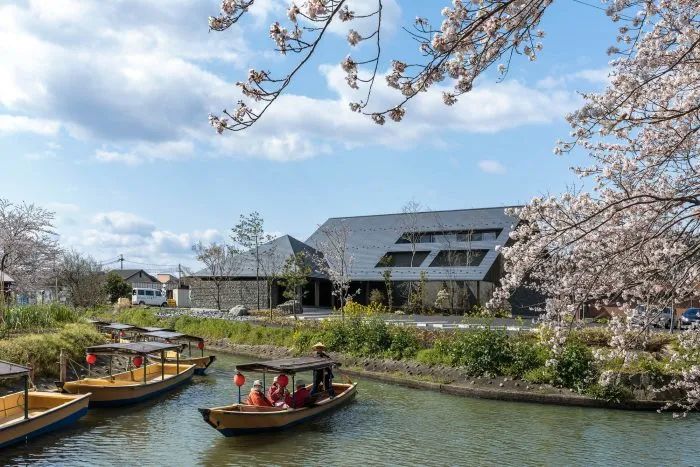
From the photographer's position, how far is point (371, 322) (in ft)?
83.5

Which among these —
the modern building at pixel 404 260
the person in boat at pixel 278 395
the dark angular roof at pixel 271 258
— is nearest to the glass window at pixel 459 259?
the modern building at pixel 404 260

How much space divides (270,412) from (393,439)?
→ 9.12 ft

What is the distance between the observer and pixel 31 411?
47.4 feet

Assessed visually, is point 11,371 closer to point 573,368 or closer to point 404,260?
point 573,368

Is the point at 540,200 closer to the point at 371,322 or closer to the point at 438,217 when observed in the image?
the point at 371,322

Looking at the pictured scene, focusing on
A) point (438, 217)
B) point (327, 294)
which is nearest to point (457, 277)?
point (438, 217)

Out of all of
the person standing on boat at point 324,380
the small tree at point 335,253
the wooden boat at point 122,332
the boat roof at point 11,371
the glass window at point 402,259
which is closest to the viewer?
the boat roof at point 11,371

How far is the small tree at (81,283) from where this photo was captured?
42.5 metres

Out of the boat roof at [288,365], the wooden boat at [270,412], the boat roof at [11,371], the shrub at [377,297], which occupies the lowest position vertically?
the wooden boat at [270,412]

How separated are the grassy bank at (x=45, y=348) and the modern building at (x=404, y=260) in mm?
20108

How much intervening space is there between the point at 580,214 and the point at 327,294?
129ft

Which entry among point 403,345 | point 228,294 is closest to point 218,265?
point 228,294

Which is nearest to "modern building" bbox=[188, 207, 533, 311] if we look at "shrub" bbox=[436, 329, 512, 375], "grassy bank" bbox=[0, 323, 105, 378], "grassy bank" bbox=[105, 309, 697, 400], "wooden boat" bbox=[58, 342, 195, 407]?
"grassy bank" bbox=[105, 309, 697, 400]

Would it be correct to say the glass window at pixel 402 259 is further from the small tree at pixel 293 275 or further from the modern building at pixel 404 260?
the small tree at pixel 293 275
